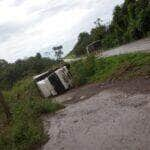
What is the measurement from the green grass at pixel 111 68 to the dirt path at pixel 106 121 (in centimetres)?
68

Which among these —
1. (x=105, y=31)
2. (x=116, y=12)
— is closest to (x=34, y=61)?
(x=105, y=31)

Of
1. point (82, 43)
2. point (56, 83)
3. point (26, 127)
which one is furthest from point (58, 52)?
point (26, 127)

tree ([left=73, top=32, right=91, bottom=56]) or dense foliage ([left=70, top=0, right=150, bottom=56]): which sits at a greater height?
dense foliage ([left=70, top=0, right=150, bottom=56])

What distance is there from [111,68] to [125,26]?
26.8 ft

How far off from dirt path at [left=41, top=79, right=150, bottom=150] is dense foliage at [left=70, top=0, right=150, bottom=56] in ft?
25.4

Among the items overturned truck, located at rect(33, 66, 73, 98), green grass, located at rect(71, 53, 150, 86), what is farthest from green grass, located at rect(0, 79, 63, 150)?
green grass, located at rect(71, 53, 150, 86)

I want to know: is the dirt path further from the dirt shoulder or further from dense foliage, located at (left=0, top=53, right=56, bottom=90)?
dense foliage, located at (left=0, top=53, right=56, bottom=90)

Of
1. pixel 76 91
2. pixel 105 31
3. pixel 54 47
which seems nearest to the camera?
pixel 76 91

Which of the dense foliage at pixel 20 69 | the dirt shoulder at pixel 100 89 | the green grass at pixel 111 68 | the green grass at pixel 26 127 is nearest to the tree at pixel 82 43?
the dense foliage at pixel 20 69

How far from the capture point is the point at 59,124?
13.5 meters

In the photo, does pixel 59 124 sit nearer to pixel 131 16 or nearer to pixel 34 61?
pixel 131 16

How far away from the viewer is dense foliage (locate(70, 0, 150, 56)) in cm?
2316

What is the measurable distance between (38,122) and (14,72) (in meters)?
19.3

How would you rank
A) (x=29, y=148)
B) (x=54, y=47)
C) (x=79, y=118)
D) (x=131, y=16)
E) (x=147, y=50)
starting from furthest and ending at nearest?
(x=54, y=47)
(x=131, y=16)
(x=147, y=50)
(x=79, y=118)
(x=29, y=148)
